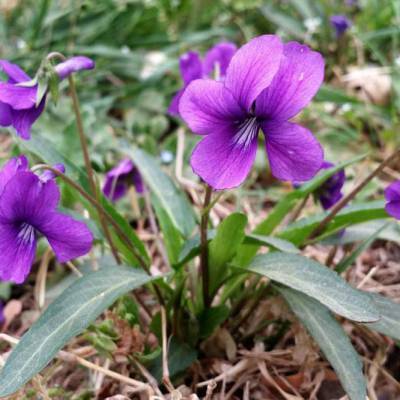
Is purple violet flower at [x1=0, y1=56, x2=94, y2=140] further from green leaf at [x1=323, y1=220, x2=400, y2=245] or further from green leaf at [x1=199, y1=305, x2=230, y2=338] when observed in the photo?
green leaf at [x1=323, y1=220, x2=400, y2=245]

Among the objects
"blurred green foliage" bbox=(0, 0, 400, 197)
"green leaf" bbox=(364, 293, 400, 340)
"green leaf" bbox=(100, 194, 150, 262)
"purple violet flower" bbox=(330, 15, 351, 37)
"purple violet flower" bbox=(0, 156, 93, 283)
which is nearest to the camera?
"purple violet flower" bbox=(0, 156, 93, 283)

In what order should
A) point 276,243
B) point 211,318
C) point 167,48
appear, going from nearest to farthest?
point 276,243 < point 211,318 < point 167,48

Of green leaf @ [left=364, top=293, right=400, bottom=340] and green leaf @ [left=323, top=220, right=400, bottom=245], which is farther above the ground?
green leaf @ [left=364, top=293, right=400, bottom=340]

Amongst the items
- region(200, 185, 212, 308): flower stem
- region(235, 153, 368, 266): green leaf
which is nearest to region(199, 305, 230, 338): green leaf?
region(200, 185, 212, 308): flower stem

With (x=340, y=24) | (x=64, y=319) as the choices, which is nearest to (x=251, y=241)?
(x=64, y=319)

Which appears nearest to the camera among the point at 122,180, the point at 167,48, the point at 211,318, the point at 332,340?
the point at 332,340

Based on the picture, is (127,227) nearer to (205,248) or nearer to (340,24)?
(205,248)

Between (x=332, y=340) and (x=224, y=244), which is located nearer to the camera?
(x=332, y=340)

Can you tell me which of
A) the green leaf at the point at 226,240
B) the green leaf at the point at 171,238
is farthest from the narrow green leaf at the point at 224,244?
the green leaf at the point at 171,238

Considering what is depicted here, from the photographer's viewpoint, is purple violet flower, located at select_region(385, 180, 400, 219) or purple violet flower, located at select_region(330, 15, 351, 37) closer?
purple violet flower, located at select_region(385, 180, 400, 219)
